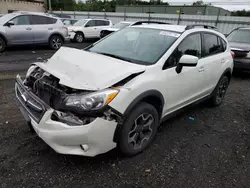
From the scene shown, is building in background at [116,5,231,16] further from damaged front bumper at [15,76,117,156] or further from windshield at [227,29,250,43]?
damaged front bumper at [15,76,117,156]

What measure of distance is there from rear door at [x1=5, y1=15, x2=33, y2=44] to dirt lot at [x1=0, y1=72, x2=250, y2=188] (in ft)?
21.2

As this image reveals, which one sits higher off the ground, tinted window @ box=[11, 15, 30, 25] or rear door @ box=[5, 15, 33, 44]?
tinted window @ box=[11, 15, 30, 25]

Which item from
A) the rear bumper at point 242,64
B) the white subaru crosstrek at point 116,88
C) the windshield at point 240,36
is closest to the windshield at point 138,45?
the white subaru crosstrek at point 116,88

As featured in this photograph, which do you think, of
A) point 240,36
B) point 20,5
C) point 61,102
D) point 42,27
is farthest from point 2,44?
point 20,5

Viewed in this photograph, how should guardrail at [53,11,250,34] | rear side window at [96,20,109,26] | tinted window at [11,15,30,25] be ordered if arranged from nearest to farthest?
tinted window at [11,15,30,25] < guardrail at [53,11,250,34] < rear side window at [96,20,109,26]

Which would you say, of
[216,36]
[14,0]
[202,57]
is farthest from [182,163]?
[14,0]

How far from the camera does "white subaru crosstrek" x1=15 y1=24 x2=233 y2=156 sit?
2.22 metres

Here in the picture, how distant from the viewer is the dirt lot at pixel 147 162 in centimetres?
241

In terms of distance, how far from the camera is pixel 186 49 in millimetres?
3326

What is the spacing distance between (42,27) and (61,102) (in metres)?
8.90

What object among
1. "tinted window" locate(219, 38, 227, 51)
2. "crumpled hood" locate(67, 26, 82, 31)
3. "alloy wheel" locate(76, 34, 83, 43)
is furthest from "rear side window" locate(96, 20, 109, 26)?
"tinted window" locate(219, 38, 227, 51)

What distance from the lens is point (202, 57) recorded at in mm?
3705

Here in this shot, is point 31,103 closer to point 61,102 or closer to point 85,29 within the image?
point 61,102

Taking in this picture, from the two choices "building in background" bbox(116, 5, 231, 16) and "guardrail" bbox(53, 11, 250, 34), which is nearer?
"guardrail" bbox(53, 11, 250, 34)
